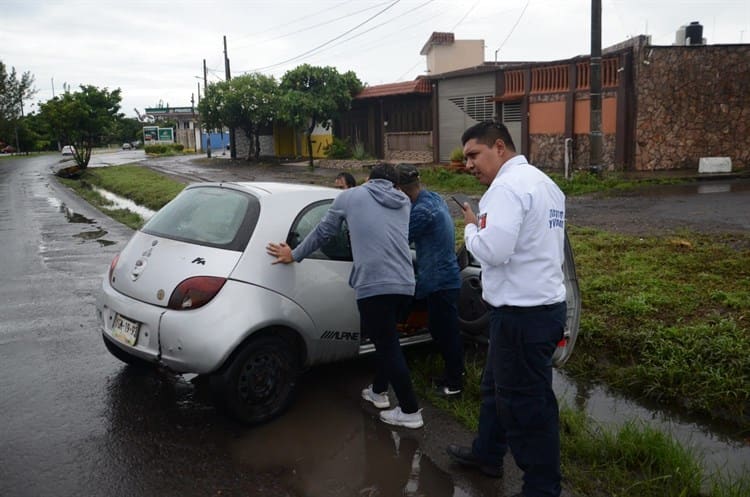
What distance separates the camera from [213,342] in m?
4.07

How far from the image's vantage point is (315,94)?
34000 millimetres

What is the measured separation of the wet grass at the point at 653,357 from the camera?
3.69 meters

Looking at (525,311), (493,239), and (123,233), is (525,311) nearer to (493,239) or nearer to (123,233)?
(493,239)

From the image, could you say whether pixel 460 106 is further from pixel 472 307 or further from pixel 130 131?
pixel 130 131

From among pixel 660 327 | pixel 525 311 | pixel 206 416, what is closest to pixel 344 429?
pixel 206 416

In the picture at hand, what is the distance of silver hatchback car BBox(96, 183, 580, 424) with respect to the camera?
415 cm

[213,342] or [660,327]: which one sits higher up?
[213,342]

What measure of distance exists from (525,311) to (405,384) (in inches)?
53.8

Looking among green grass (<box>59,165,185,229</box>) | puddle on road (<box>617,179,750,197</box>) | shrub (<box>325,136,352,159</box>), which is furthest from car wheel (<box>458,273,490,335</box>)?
shrub (<box>325,136,352,159</box>)

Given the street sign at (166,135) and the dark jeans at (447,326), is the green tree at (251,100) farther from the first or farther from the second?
the street sign at (166,135)

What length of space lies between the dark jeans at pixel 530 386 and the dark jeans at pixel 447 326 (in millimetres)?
1380

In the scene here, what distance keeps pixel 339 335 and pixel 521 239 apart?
2009 millimetres

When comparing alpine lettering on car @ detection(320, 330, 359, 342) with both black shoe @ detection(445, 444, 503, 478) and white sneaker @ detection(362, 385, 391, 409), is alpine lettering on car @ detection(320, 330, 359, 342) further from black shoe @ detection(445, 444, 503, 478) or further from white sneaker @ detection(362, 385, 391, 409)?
black shoe @ detection(445, 444, 503, 478)

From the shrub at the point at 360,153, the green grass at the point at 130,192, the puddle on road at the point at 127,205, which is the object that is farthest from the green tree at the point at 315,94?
the puddle on road at the point at 127,205
